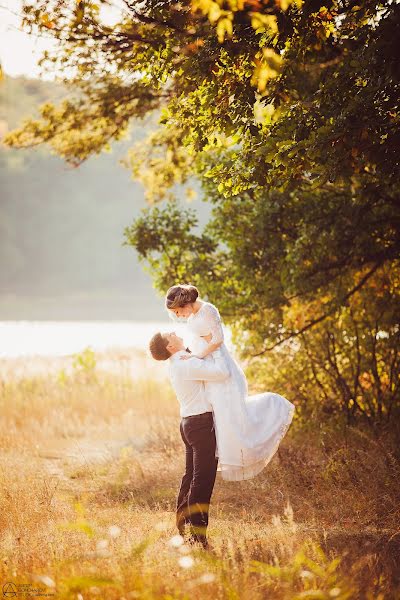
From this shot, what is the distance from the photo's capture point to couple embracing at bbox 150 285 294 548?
5668 mm

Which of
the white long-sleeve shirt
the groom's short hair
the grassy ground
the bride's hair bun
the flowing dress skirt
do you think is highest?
the bride's hair bun

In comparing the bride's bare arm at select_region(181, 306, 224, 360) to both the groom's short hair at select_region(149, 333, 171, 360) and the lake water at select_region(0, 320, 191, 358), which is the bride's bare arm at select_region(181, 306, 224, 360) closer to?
the groom's short hair at select_region(149, 333, 171, 360)

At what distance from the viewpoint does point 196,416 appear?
18.9 feet

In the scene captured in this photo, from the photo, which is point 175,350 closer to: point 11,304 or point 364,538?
point 364,538

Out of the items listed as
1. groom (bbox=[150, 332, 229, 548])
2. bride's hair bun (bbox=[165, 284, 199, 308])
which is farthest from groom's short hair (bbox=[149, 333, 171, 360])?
bride's hair bun (bbox=[165, 284, 199, 308])

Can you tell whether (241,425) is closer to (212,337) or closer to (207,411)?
(207,411)

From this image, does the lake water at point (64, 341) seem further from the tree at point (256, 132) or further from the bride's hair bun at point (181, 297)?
the tree at point (256, 132)

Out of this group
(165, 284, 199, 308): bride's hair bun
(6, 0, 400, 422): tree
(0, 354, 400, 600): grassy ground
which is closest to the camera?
(0, 354, 400, 600): grassy ground

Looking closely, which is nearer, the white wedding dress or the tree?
the tree

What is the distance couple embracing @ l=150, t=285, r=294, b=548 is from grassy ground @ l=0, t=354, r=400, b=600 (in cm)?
45

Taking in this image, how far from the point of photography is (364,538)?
579cm

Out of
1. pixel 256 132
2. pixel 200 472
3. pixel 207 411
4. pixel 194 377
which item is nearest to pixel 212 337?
pixel 194 377

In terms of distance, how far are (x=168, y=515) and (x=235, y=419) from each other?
176cm

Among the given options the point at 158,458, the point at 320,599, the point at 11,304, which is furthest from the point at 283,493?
the point at 11,304
